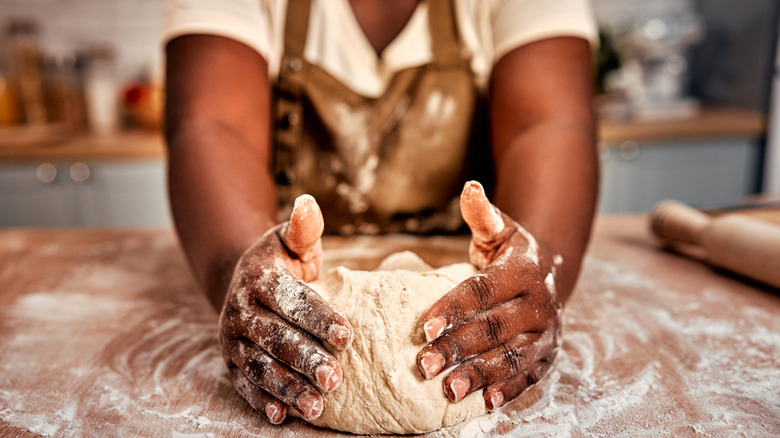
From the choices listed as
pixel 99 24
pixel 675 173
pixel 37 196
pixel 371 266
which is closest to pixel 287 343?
pixel 371 266

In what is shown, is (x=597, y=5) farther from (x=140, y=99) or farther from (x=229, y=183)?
(x=229, y=183)

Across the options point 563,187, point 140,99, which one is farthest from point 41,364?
point 140,99

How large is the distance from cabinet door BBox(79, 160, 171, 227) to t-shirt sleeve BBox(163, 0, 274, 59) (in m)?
1.37

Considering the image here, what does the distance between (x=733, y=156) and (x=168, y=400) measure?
2673 mm

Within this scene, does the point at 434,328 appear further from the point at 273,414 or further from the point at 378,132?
the point at 378,132

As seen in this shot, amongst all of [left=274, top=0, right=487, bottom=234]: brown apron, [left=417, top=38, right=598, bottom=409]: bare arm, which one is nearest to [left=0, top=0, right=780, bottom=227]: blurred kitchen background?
[left=274, top=0, right=487, bottom=234]: brown apron

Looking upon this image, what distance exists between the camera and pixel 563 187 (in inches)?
42.8

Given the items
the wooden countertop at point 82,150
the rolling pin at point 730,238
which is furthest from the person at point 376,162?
the wooden countertop at point 82,150

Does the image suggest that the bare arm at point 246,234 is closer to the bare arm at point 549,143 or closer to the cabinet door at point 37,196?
the bare arm at point 549,143

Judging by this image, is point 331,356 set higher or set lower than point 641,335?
higher

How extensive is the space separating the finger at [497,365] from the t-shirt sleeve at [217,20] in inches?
33.6

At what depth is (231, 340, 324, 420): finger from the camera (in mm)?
735

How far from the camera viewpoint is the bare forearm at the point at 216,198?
98 cm

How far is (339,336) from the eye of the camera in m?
0.73
